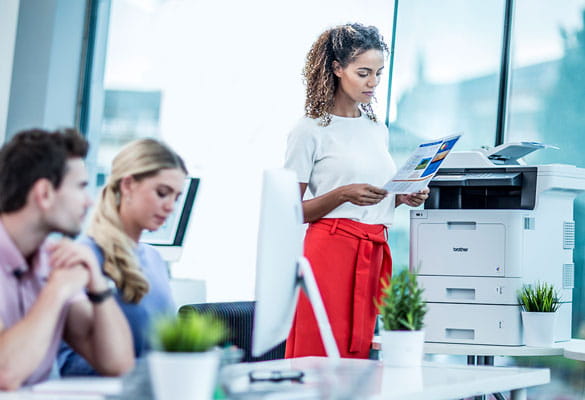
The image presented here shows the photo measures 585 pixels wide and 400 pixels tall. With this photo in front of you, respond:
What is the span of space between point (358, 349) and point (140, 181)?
95 centimetres

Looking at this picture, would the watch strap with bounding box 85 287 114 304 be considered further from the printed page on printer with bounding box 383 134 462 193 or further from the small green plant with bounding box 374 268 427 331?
the printed page on printer with bounding box 383 134 462 193

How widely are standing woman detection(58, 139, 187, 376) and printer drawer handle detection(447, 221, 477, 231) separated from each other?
1354 millimetres

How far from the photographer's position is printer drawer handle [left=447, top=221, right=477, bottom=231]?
2.75 meters

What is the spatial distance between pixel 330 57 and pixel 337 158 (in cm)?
34

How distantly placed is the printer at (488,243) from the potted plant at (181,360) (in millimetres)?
1754

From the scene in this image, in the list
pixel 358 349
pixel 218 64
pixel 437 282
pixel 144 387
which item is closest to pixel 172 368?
pixel 144 387

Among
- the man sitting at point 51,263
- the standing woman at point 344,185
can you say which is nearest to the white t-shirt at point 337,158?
the standing woman at point 344,185

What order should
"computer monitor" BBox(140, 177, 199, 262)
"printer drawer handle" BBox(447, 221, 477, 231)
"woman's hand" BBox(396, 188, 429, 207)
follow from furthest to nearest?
"computer monitor" BBox(140, 177, 199, 262) < "printer drawer handle" BBox(447, 221, 477, 231) < "woman's hand" BBox(396, 188, 429, 207)

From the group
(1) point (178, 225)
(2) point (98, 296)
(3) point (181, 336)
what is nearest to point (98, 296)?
(2) point (98, 296)

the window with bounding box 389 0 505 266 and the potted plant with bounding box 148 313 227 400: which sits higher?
the window with bounding box 389 0 505 266

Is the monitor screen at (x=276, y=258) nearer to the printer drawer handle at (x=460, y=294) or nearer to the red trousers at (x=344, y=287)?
the red trousers at (x=344, y=287)

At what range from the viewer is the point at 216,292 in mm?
4758

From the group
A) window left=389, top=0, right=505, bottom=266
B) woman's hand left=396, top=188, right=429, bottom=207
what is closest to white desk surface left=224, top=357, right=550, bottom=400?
woman's hand left=396, top=188, right=429, bottom=207

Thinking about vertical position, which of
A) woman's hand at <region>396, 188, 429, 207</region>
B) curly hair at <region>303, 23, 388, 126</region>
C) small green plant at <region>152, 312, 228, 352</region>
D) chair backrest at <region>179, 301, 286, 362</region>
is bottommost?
chair backrest at <region>179, 301, 286, 362</region>
